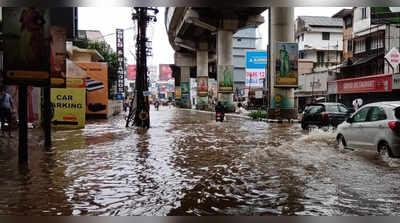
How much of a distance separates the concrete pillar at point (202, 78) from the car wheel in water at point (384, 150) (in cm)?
4790

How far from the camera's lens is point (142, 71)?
2208 centimetres

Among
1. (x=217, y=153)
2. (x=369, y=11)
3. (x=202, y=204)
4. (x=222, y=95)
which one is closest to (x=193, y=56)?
(x=222, y=95)

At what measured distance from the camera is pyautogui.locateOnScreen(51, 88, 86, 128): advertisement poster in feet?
60.2

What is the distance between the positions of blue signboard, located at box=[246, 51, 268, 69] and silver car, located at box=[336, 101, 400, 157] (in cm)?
4619

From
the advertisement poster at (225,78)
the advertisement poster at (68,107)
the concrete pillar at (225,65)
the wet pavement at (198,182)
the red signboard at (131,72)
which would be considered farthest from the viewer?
the red signboard at (131,72)

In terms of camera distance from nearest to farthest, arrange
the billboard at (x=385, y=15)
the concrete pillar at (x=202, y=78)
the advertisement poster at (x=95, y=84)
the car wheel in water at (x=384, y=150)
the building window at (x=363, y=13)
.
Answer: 1. the car wheel in water at (x=384, y=150)
2. the advertisement poster at (x=95, y=84)
3. the billboard at (x=385, y=15)
4. the building window at (x=363, y=13)
5. the concrete pillar at (x=202, y=78)

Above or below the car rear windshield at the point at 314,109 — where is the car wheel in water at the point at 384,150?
below

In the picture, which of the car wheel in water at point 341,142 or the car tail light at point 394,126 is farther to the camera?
the car wheel in water at point 341,142

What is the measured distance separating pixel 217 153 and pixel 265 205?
582 cm

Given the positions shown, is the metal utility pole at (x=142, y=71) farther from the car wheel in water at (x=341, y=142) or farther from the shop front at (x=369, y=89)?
the shop front at (x=369, y=89)

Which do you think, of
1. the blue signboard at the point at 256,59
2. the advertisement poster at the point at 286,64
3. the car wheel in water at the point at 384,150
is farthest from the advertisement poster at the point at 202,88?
the car wheel in water at the point at 384,150

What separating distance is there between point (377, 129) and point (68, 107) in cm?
1390

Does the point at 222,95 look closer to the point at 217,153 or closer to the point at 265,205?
the point at 217,153

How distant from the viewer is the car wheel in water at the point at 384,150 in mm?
8803
